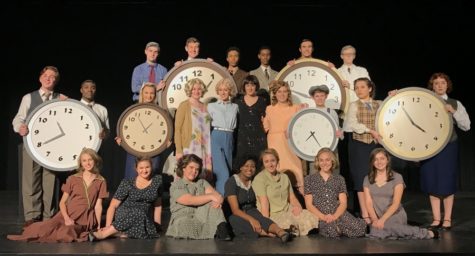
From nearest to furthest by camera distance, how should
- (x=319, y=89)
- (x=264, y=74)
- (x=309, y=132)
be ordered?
1. (x=309, y=132)
2. (x=319, y=89)
3. (x=264, y=74)

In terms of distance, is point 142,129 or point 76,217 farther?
point 142,129

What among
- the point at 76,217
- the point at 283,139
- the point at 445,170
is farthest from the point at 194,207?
the point at 445,170

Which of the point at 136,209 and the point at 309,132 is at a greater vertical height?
the point at 309,132

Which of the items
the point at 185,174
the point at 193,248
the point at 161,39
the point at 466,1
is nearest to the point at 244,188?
the point at 185,174

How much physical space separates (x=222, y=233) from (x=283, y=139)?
1.16 meters

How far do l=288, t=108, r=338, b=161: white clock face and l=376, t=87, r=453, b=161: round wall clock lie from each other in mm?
423

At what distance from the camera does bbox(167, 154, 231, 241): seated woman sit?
15.4 feet

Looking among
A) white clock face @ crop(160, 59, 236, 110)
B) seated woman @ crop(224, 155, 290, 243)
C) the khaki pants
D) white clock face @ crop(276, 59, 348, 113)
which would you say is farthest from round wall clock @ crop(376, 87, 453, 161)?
the khaki pants

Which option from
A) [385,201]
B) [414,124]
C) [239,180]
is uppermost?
[414,124]

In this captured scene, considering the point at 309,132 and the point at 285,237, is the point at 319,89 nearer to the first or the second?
the point at 309,132

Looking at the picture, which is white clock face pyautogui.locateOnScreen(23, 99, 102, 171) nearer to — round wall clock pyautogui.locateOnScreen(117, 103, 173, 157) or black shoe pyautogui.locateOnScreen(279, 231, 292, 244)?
round wall clock pyautogui.locateOnScreen(117, 103, 173, 157)

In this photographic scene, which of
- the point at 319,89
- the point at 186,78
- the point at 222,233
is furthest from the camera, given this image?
Answer: the point at 186,78

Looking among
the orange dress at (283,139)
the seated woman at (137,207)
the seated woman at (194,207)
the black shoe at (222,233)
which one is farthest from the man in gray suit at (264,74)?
the black shoe at (222,233)

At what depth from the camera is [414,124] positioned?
5250mm
